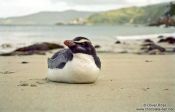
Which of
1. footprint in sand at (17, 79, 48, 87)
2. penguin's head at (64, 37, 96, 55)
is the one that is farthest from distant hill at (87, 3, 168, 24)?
footprint in sand at (17, 79, 48, 87)

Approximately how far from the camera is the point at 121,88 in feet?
12.4

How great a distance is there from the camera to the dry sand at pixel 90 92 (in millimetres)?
2941

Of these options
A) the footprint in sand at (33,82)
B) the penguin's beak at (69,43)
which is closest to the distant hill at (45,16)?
the penguin's beak at (69,43)

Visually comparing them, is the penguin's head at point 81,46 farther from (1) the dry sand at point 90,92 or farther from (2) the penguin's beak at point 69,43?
(1) the dry sand at point 90,92

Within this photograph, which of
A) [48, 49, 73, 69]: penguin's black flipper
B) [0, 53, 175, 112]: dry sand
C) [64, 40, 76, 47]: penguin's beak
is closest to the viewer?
[0, 53, 175, 112]: dry sand

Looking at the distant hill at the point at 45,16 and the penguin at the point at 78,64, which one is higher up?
the distant hill at the point at 45,16

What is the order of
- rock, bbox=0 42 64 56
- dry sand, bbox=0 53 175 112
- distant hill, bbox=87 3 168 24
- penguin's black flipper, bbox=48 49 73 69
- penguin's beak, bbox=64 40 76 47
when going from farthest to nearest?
1. rock, bbox=0 42 64 56
2. penguin's black flipper, bbox=48 49 73 69
3. penguin's beak, bbox=64 40 76 47
4. distant hill, bbox=87 3 168 24
5. dry sand, bbox=0 53 175 112

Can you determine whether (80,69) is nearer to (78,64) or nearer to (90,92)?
(78,64)

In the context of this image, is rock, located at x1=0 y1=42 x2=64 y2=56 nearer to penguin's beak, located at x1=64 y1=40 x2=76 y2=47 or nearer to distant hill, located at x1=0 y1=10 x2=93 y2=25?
penguin's beak, located at x1=64 y1=40 x2=76 y2=47

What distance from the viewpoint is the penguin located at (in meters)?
3.91

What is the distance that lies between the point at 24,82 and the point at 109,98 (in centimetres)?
107

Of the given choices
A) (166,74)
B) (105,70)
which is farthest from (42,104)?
(105,70)

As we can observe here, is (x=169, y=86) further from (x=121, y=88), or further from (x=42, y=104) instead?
(x=42, y=104)

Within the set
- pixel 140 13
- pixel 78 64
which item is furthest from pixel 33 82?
pixel 140 13
